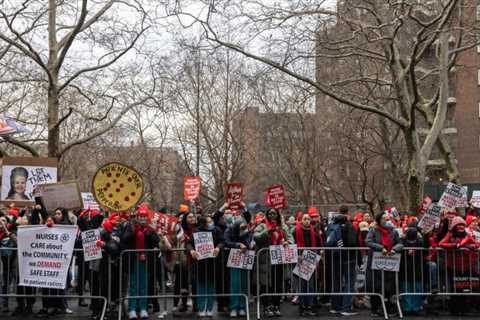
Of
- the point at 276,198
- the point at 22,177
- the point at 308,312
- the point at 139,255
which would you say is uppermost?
the point at 22,177

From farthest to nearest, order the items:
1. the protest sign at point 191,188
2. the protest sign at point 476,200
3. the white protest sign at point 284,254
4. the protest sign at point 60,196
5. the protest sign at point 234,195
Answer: the protest sign at point 191,188 < the protest sign at point 476,200 < the protest sign at point 234,195 < the protest sign at point 60,196 < the white protest sign at point 284,254

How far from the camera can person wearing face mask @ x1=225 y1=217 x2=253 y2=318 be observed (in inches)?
472

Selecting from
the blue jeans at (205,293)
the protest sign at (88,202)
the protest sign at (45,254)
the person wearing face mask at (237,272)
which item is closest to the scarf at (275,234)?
the person wearing face mask at (237,272)

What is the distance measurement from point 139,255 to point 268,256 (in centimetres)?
228

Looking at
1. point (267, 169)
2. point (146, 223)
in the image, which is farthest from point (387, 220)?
point (267, 169)

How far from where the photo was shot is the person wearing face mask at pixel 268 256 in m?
12.0

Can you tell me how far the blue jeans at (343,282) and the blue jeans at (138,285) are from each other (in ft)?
11.3

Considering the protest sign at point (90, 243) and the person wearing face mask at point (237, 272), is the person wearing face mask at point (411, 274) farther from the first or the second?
the protest sign at point (90, 243)

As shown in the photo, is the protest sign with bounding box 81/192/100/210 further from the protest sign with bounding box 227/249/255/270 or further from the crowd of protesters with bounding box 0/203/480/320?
the protest sign with bounding box 227/249/255/270

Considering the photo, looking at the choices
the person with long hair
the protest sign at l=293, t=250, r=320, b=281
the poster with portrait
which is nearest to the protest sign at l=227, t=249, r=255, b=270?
the protest sign at l=293, t=250, r=320, b=281

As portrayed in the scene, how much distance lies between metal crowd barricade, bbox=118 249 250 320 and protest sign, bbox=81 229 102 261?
0.50 m

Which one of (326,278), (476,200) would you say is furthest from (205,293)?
(476,200)

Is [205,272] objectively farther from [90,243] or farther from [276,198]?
[276,198]

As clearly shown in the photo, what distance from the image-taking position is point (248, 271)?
39.2ft
